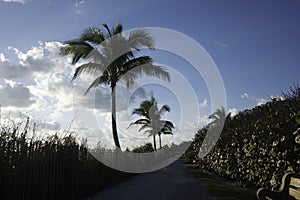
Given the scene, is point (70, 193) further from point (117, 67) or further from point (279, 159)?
point (117, 67)

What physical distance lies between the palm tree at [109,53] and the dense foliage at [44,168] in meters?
10.5

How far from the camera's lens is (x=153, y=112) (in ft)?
148

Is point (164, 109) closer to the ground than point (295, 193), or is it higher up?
higher up

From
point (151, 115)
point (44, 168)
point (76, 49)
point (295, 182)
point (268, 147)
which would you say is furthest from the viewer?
point (151, 115)

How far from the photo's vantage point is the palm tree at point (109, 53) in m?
22.0

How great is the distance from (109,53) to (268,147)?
47.3 ft

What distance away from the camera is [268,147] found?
32.4ft

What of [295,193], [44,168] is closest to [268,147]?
[295,193]

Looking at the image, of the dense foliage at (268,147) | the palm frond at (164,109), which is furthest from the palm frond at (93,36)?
the palm frond at (164,109)

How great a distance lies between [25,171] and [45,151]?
106 cm

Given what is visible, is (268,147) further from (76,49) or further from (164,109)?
(164,109)

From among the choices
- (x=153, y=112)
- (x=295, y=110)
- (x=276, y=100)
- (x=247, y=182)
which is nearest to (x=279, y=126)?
(x=295, y=110)

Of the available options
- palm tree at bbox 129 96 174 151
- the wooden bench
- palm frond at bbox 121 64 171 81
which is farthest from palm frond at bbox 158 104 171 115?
the wooden bench

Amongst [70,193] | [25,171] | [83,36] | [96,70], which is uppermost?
[83,36]
